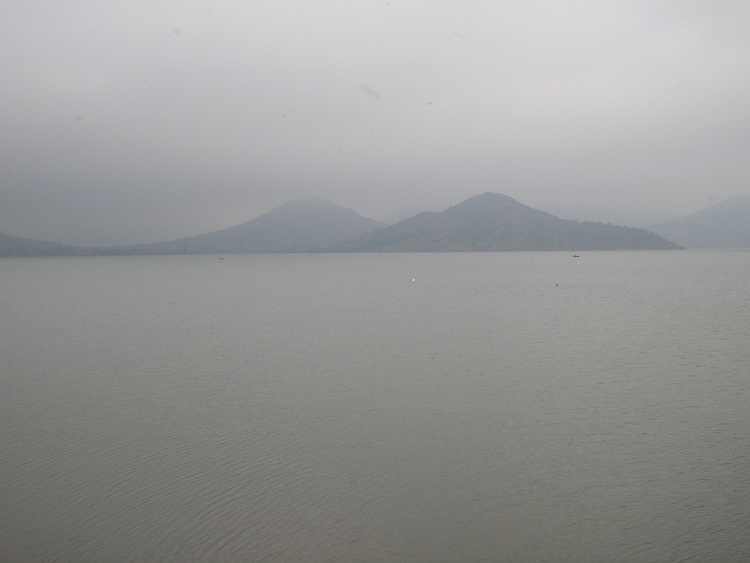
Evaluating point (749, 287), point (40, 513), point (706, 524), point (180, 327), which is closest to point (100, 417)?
point (40, 513)

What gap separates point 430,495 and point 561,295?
45.7 m

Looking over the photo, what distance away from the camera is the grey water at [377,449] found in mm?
9055

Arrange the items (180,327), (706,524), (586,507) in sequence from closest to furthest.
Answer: (706,524) < (586,507) < (180,327)

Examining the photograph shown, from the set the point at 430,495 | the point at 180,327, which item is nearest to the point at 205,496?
the point at 430,495

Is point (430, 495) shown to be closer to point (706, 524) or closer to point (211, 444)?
point (706, 524)

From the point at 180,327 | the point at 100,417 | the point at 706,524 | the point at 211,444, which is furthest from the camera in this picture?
the point at 180,327

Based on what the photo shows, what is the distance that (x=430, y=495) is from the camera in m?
10.5

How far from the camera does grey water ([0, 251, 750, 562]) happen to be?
29.7 ft

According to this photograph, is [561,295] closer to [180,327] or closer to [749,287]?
[749,287]

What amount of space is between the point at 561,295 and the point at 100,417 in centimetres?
4498

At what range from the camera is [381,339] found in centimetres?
2816

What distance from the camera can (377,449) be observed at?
1277 cm

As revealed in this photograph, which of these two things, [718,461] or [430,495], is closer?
[430,495]

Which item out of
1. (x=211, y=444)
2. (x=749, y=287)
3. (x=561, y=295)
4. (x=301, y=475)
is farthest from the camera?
(x=749, y=287)
